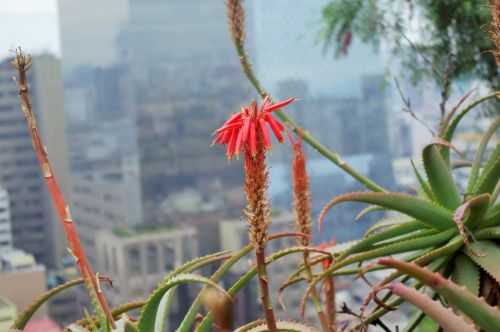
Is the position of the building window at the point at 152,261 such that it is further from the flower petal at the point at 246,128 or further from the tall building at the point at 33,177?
the flower petal at the point at 246,128

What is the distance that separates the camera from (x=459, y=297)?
0.45 metres

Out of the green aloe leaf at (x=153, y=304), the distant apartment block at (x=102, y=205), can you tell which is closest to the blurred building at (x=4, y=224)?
the distant apartment block at (x=102, y=205)

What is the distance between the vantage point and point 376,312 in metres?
0.66

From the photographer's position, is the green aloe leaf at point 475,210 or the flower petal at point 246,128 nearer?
the flower petal at point 246,128

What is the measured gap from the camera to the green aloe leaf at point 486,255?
69 centimetres

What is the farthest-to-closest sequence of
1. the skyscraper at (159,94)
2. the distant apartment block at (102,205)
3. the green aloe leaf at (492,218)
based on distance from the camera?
the skyscraper at (159,94), the distant apartment block at (102,205), the green aloe leaf at (492,218)

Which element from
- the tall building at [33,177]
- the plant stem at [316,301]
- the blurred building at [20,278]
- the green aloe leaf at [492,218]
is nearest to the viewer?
the plant stem at [316,301]

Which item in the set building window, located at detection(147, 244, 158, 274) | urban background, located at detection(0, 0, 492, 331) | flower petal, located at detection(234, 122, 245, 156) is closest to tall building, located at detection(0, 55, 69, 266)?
urban background, located at detection(0, 0, 492, 331)

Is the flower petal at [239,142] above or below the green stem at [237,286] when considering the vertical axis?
above

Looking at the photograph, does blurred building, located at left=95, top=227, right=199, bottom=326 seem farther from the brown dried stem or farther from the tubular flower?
the brown dried stem

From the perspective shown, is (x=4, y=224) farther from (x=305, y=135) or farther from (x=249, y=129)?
(x=249, y=129)

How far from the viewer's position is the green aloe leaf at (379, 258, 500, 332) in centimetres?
42

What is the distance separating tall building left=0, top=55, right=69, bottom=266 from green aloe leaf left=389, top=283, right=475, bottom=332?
2.51 m

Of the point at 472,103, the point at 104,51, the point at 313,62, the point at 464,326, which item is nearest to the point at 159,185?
the point at 104,51
